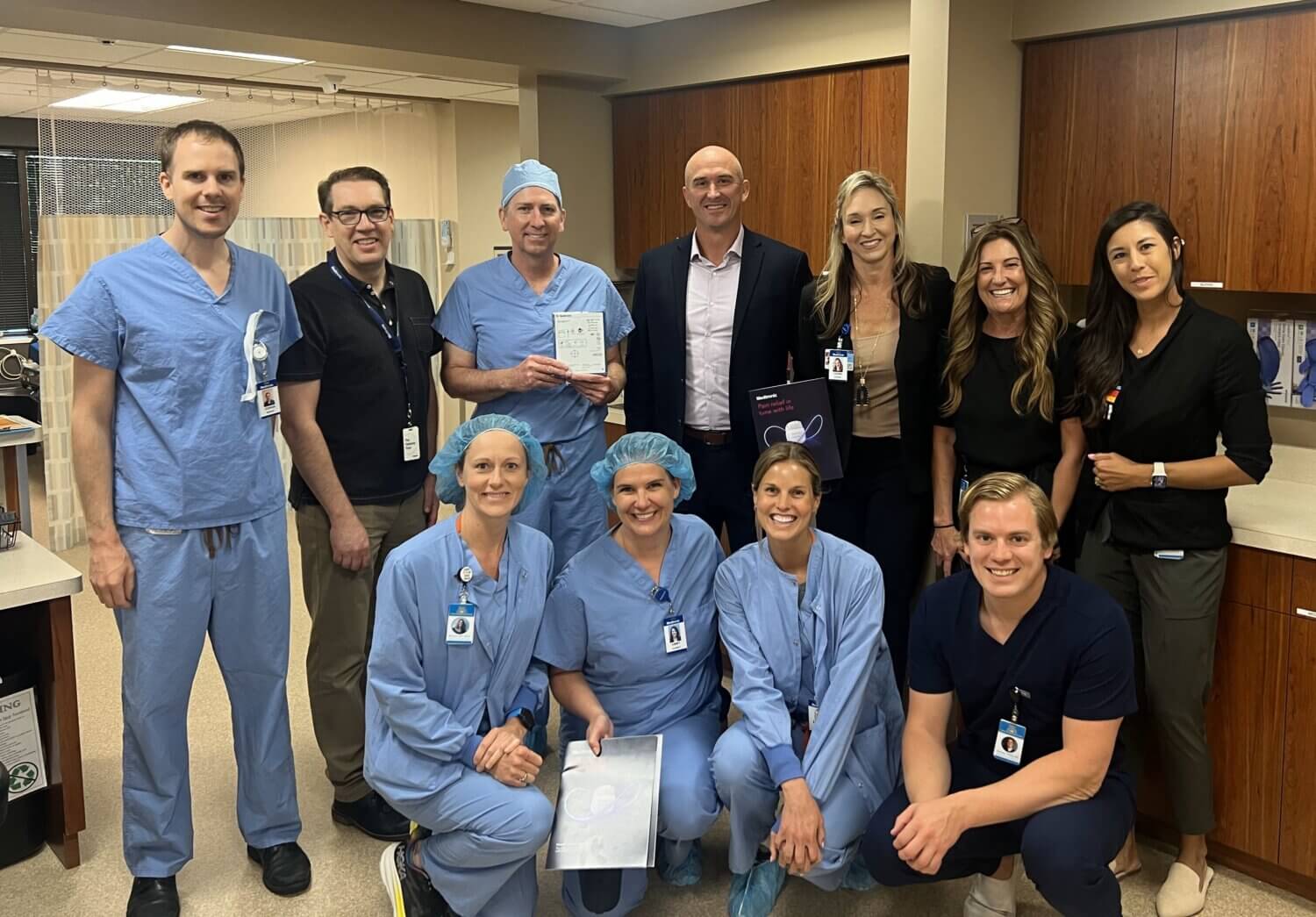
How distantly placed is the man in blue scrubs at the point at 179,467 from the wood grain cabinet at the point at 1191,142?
7.75ft

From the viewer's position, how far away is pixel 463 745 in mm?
2328

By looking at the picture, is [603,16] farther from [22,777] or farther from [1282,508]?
[22,777]

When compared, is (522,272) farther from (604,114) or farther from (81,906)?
(604,114)

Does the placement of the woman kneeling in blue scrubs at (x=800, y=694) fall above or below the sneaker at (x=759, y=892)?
above

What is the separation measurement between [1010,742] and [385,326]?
174 cm

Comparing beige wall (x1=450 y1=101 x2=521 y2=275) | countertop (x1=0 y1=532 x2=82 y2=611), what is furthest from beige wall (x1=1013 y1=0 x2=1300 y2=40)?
beige wall (x1=450 y1=101 x2=521 y2=275)

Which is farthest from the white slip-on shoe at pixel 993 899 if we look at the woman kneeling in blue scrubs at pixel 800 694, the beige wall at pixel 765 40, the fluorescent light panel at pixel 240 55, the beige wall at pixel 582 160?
the fluorescent light panel at pixel 240 55

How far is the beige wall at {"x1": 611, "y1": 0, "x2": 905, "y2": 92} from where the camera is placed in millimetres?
3870

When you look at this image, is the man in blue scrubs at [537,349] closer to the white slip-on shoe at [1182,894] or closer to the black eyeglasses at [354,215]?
the black eyeglasses at [354,215]

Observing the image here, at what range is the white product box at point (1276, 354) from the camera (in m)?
3.28

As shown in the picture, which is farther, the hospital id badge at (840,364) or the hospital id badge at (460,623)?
the hospital id badge at (840,364)

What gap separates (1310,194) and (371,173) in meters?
2.45

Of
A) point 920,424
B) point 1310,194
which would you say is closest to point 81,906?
point 920,424

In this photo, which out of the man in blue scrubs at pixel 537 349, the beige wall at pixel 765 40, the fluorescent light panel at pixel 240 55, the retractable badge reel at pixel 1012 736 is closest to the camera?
the retractable badge reel at pixel 1012 736
